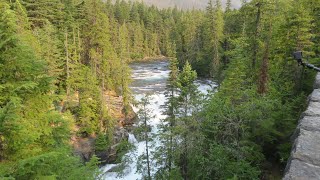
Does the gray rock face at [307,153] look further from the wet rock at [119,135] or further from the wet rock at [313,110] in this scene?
the wet rock at [119,135]

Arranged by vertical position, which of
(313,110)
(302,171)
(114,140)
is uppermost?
(313,110)

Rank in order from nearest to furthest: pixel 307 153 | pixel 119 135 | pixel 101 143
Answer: pixel 307 153 → pixel 101 143 → pixel 119 135

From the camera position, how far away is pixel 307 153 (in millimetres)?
7480

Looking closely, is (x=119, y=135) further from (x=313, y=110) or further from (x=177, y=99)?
(x=313, y=110)

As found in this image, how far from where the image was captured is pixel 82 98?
29.0m

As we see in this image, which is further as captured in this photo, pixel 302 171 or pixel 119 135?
pixel 119 135

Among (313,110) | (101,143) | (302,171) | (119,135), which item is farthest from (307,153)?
(119,135)

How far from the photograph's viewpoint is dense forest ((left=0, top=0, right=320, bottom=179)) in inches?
292

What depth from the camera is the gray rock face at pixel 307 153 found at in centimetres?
674

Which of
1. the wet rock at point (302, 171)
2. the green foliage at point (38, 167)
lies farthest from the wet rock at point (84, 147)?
the wet rock at point (302, 171)

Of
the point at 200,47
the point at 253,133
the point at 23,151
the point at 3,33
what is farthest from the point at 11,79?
the point at 200,47

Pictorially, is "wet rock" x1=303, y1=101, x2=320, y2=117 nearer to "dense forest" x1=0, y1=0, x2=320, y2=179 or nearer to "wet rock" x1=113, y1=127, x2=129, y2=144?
"dense forest" x1=0, y1=0, x2=320, y2=179

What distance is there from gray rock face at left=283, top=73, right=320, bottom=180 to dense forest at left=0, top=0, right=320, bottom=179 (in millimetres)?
3628

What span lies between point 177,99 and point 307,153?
13596 millimetres
